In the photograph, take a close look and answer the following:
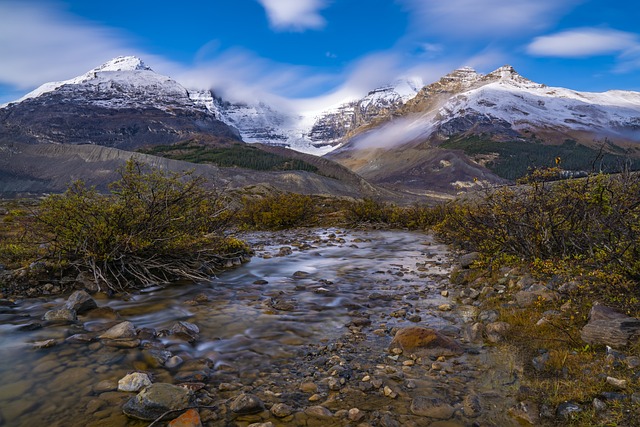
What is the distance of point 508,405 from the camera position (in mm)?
3922

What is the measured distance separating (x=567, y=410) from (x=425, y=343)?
192 cm

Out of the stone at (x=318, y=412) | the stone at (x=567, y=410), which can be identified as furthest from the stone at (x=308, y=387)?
the stone at (x=567, y=410)

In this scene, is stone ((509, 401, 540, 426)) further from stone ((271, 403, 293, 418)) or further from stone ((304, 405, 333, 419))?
stone ((271, 403, 293, 418))

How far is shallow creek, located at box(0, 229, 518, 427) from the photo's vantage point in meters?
3.91

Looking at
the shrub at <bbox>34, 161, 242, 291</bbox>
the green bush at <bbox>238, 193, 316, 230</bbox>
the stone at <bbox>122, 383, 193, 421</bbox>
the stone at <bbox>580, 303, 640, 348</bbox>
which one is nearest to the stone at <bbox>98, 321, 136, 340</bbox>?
the stone at <bbox>122, 383, 193, 421</bbox>

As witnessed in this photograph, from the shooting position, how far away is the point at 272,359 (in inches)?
207

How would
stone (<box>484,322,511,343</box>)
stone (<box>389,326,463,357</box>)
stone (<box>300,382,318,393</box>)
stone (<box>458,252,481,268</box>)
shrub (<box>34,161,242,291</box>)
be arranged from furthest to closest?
stone (<box>458,252,481,268</box>), shrub (<box>34,161,242,291</box>), stone (<box>484,322,511,343</box>), stone (<box>389,326,463,357</box>), stone (<box>300,382,318,393</box>)

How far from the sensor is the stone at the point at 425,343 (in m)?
5.23

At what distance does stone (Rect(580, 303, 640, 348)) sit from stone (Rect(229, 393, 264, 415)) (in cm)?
384

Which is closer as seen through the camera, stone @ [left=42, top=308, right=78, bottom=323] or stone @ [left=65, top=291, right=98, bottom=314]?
stone @ [left=42, top=308, right=78, bottom=323]

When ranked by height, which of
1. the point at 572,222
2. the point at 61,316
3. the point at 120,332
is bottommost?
the point at 120,332

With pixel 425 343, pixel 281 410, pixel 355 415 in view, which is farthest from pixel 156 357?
pixel 425 343

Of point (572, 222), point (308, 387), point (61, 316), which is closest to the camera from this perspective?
point (308, 387)

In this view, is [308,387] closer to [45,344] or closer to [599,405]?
[599,405]
